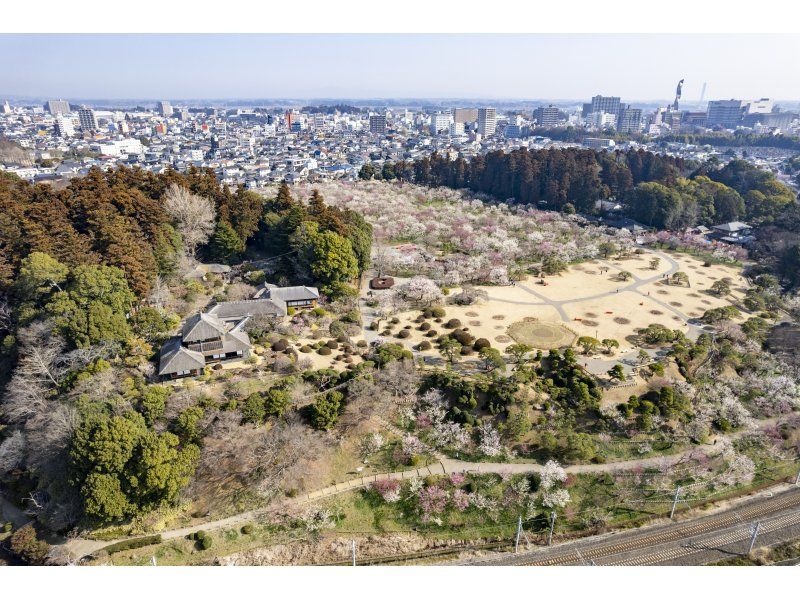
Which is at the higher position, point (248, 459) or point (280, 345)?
point (280, 345)

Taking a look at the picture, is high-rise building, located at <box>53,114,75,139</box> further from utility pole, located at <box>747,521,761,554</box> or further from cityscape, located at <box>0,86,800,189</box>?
utility pole, located at <box>747,521,761,554</box>

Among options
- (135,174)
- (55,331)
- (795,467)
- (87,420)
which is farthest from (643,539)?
(135,174)

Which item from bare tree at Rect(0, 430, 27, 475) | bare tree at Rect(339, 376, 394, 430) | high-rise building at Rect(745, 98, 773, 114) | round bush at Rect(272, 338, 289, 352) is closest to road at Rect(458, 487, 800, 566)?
bare tree at Rect(339, 376, 394, 430)

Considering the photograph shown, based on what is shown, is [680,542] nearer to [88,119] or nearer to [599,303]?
[599,303]

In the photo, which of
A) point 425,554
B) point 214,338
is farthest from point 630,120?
point 425,554

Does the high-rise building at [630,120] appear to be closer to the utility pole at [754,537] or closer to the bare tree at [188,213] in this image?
the bare tree at [188,213]

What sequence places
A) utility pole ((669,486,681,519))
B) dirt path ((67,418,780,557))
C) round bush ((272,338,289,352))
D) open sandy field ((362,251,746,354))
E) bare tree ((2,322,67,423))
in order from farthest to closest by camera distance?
open sandy field ((362,251,746,354)) → round bush ((272,338,289,352)) → bare tree ((2,322,67,423)) → dirt path ((67,418,780,557)) → utility pole ((669,486,681,519))
